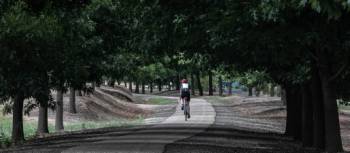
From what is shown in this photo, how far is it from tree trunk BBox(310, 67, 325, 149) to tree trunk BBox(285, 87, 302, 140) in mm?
4820

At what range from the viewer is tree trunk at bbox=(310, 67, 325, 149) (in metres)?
→ 16.8

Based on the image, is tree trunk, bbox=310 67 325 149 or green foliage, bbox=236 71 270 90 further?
green foliage, bbox=236 71 270 90

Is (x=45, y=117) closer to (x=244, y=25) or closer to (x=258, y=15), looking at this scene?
(x=244, y=25)

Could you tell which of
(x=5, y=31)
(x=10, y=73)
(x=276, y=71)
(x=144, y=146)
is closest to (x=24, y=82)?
(x=10, y=73)

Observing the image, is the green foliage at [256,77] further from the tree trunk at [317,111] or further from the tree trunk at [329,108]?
the tree trunk at [329,108]

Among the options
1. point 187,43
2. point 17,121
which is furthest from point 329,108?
point 17,121

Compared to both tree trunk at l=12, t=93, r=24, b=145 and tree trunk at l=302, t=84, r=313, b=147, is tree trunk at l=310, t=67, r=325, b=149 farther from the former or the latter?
tree trunk at l=12, t=93, r=24, b=145

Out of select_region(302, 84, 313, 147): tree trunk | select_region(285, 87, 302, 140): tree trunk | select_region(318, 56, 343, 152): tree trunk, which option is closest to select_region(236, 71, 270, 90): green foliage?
select_region(285, 87, 302, 140): tree trunk

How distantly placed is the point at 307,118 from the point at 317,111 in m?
2.39

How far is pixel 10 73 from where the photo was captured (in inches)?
711

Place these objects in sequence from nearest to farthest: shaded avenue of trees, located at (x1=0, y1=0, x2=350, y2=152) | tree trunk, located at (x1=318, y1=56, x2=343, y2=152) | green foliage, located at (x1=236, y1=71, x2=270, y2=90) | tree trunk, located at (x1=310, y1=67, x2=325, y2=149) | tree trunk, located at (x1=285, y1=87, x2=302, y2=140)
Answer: shaded avenue of trees, located at (x1=0, y1=0, x2=350, y2=152) < tree trunk, located at (x1=318, y1=56, x2=343, y2=152) < tree trunk, located at (x1=310, y1=67, x2=325, y2=149) < tree trunk, located at (x1=285, y1=87, x2=302, y2=140) < green foliage, located at (x1=236, y1=71, x2=270, y2=90)

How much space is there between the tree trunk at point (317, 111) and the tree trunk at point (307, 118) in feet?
4.51

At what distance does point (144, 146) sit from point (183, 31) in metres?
3.26

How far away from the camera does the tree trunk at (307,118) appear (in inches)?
741
